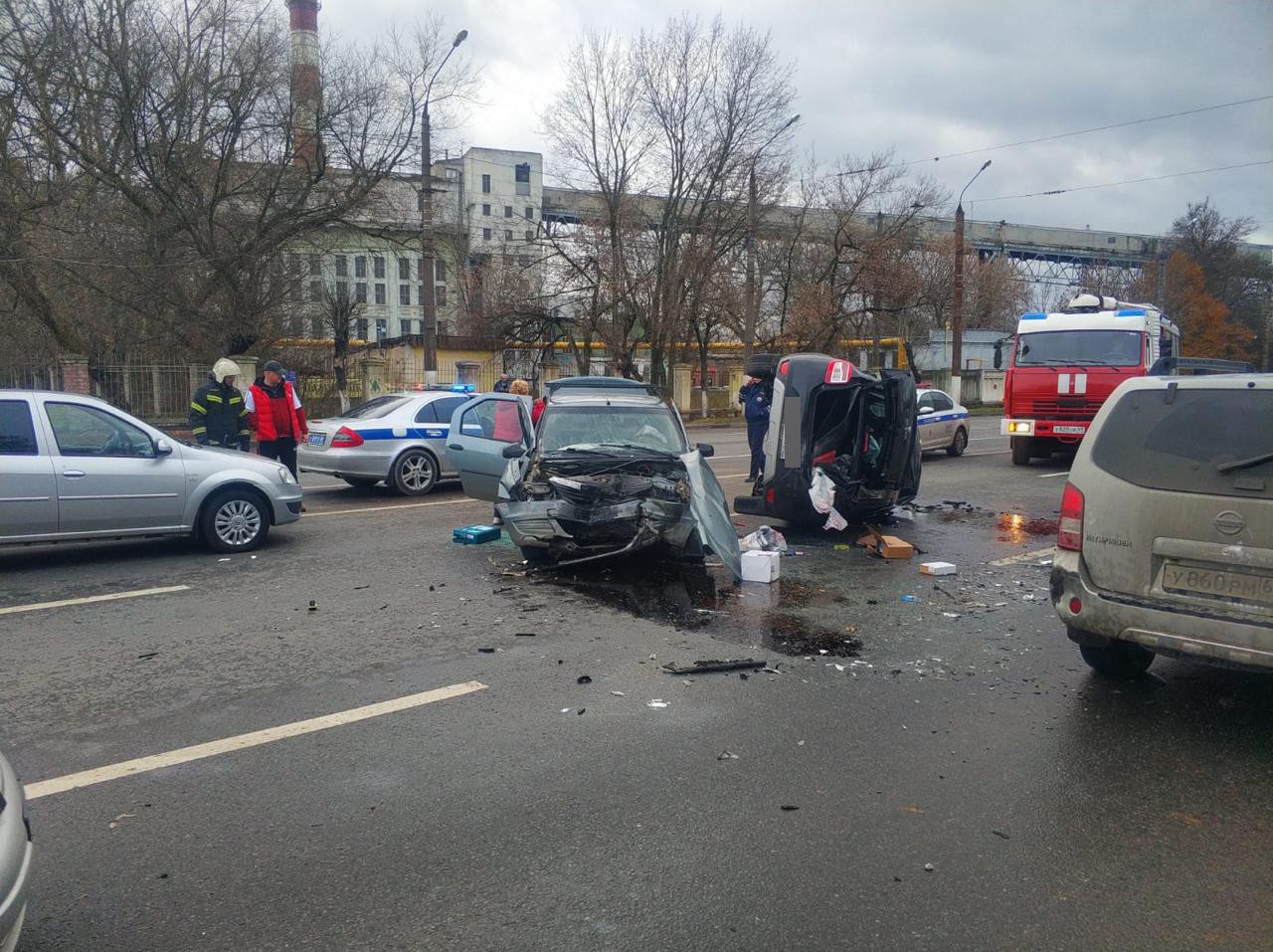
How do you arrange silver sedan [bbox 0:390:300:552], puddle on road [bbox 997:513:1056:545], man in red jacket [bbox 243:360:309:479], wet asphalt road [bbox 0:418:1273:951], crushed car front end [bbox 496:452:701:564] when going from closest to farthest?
wet asphalt road [bbox 0:418:1273:951]
crushed car front end [bbox 496:452:701:564]
silver sedan [bbox 0:390:300:552]
puddle on road [bbox 997:513:1056:545]
man in red jacket [bbox 243:360:309:479]

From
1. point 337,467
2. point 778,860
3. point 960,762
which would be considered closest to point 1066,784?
point 960,762

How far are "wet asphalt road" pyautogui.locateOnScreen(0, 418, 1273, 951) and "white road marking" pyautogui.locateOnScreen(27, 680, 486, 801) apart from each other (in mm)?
75

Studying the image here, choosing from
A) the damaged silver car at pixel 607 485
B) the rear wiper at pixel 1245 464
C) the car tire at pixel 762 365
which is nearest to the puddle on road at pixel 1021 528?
the car tire at pixel 762 365

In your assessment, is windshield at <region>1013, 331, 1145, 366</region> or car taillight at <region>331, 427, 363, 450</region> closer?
car taillight at <region>331, 427, 363, 450</region>

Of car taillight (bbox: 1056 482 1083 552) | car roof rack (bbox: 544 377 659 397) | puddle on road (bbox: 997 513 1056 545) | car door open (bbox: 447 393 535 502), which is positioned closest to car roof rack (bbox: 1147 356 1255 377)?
car taillight (bbox: 1056 482 1083 552)

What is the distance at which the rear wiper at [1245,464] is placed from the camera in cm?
428

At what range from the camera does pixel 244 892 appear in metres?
3.10

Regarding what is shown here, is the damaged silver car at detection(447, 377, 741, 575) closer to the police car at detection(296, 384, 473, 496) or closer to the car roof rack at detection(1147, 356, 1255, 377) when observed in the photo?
the police car at detection(296, 384, 473, 496)

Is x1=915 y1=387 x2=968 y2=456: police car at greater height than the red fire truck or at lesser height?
lesser

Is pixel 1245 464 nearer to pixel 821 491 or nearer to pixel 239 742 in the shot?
pixel 239 742

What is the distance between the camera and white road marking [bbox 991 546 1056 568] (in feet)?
29.1

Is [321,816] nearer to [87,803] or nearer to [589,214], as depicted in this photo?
[87,803]

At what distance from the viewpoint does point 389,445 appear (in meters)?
12.4

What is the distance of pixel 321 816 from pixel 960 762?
111 inches
